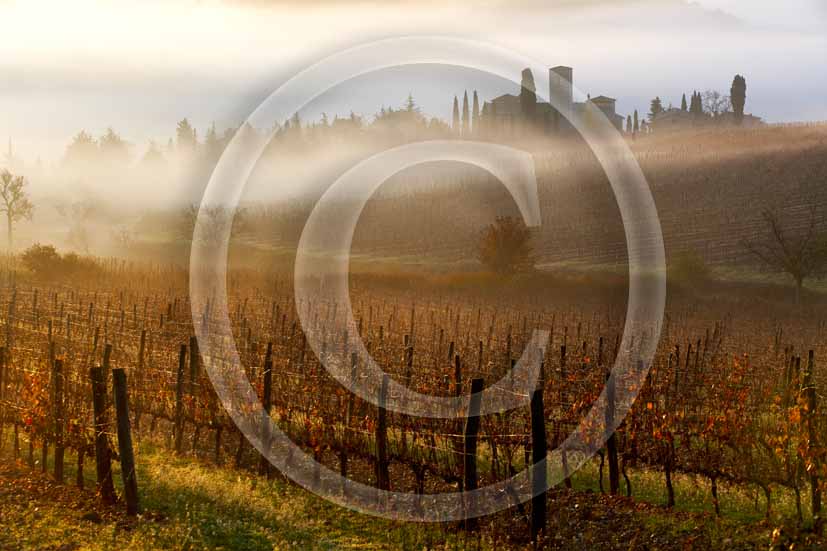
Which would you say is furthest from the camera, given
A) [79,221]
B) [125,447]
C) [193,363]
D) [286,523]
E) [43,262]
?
[79,221]

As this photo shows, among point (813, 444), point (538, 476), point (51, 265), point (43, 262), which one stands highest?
point (43, 262)

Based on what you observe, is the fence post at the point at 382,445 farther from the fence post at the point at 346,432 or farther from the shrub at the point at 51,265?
the shrub at the point at 51,265

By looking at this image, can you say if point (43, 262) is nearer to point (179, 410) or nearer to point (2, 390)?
point (2, 390)

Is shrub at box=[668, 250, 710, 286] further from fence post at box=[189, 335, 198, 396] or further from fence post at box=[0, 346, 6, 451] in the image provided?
fence post at box=[0, 346, 6, 451]

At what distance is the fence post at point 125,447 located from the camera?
11398 millimetres

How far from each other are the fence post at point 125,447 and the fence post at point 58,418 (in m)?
1.80

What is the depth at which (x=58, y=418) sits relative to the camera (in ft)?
43.0

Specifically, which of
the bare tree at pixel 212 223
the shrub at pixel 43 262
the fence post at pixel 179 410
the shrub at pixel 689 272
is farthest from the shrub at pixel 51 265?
the fence post at pixel 179 410

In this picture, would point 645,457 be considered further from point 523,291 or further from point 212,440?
point 523,291

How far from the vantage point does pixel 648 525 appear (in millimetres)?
11133

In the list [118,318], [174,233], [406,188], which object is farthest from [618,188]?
[118,318]

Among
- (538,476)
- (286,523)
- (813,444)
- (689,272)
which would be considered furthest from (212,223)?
(813,444)

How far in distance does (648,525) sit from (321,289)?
127ft

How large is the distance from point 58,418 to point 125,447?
2121 mm
